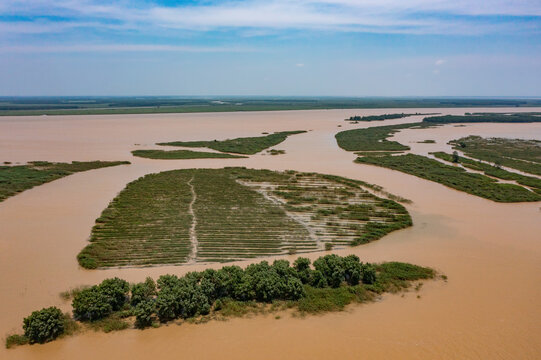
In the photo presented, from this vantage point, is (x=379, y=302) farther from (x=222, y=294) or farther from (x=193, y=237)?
(x=193, y=237)

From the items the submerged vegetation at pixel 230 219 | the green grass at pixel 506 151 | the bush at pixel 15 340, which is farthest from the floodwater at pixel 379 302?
the green grass at pixel 506 151

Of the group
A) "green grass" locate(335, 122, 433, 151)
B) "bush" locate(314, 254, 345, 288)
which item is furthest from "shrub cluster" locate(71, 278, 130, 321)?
"green grass" locate(335, 122, 433, 151)

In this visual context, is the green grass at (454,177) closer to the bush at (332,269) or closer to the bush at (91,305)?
the bush at (332,269)

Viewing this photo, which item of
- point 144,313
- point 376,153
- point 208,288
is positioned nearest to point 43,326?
point 144,313

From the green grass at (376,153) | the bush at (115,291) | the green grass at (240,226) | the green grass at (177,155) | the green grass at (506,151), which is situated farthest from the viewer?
the green grass at (376,153)

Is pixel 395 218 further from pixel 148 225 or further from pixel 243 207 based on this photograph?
pixel 148 225

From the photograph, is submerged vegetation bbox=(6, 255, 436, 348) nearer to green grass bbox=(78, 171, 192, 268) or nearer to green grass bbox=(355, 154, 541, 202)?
green grass bbox=(78, 171, 192, 268)

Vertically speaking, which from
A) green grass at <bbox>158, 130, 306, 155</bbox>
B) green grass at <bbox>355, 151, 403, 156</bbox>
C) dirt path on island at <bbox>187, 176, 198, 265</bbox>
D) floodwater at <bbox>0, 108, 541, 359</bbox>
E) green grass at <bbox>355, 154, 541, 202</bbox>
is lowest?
floodwater at <bbox>0, 108, 541, 359</bbox>

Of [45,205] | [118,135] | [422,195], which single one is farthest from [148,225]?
[118,135]
